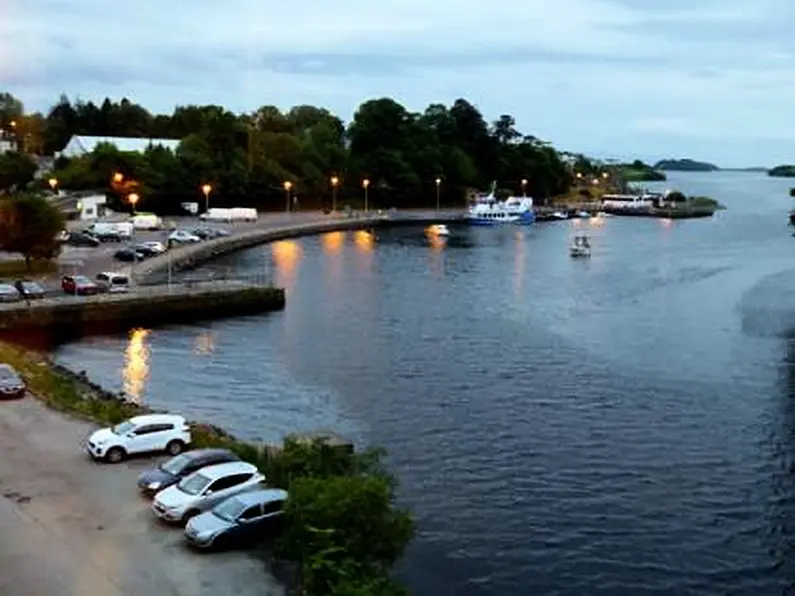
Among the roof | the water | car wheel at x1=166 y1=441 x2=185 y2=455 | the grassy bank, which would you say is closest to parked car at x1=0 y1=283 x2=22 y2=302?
the water

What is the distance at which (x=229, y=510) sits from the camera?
17125 millimetres

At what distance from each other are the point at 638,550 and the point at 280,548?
7.32 metres

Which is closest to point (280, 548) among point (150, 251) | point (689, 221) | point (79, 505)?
point (79, 505)

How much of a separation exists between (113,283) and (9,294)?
4.70 meters

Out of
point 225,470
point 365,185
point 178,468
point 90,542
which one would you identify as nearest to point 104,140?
point 365,185

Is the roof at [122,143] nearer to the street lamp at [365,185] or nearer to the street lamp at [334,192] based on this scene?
the street lamp at [334,192]

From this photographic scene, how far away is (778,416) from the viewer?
29.5 m

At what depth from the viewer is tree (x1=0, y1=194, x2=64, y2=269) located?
4566cm

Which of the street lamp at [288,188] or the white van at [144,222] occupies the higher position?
the street lamp at [288,188]

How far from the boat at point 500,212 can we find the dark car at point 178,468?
288 feet

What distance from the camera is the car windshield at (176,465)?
19.3m

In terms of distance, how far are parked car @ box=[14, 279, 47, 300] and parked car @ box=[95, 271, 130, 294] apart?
2.39m

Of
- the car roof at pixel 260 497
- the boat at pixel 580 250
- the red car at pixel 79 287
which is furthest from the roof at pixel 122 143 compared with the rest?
the car roof at pixel 260 497

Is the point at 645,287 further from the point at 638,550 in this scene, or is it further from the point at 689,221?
the point at 689,221
